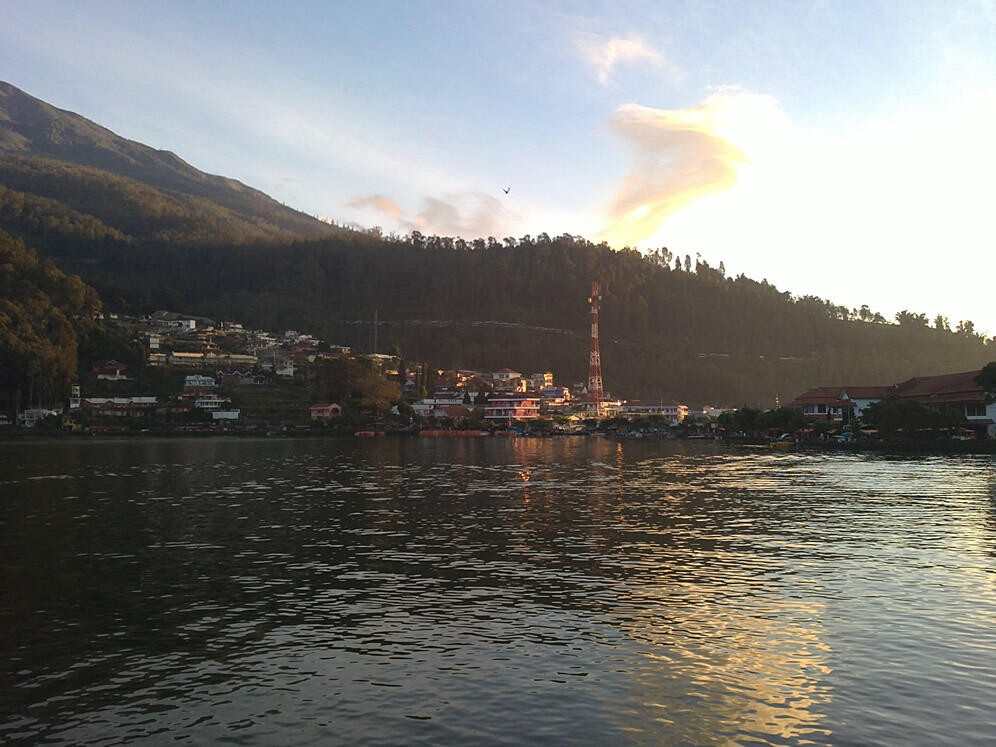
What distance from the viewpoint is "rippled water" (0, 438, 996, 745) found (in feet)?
40.9

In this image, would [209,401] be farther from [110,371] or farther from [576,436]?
[576,436]

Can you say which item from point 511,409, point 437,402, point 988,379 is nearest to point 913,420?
point 988,379

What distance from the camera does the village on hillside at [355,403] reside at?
4466 inches

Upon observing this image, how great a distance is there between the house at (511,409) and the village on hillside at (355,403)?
268 mm

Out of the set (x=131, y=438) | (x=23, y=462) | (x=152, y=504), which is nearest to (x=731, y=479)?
(x=152, y=504)

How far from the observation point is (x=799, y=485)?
52906 mm

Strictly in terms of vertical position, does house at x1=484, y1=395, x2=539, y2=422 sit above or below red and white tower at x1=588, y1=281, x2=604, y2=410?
below

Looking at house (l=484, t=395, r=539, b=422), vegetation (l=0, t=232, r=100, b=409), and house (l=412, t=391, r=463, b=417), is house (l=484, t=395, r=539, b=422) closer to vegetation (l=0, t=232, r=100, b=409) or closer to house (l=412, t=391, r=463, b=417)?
house (l=412, t=391, r=463, b=417)

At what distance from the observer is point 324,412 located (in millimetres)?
146250

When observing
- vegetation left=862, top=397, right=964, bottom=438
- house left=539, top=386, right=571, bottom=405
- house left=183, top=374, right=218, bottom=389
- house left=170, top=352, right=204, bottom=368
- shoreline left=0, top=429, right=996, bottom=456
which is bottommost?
shoreline left=0, top=429, right=996, bottom=456

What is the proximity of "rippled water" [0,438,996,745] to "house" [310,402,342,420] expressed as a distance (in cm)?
10501

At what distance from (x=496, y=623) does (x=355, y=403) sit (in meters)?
137

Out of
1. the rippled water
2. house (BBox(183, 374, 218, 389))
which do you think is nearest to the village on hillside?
house (BBox(183, 374, 218, 389))

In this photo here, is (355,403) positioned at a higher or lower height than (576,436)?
higher
